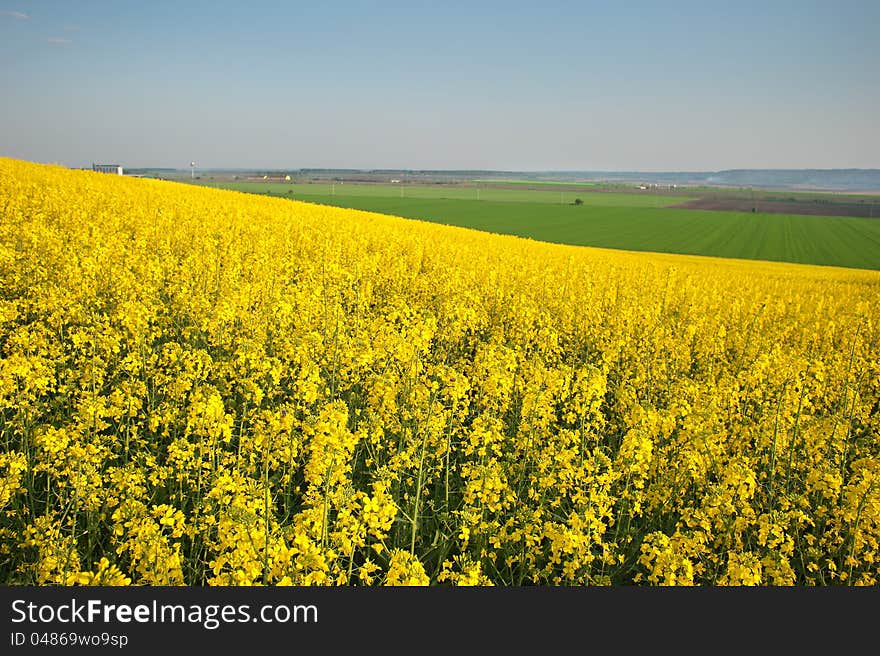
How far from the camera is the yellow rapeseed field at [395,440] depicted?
354 centimetres

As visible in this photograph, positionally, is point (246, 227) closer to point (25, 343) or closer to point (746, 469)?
point (25, 343)

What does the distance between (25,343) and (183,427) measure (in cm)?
163

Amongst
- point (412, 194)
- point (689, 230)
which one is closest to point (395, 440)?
point (689, 230)

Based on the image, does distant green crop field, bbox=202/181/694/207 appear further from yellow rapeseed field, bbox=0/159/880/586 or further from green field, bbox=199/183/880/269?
yellow rapeseed field, bbox=0/159/880/586

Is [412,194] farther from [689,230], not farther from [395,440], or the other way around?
[395,440]

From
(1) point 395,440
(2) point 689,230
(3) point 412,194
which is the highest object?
(3) point 412,194

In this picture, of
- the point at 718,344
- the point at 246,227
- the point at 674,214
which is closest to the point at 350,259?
the point at 246,227

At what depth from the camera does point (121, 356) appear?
672cm

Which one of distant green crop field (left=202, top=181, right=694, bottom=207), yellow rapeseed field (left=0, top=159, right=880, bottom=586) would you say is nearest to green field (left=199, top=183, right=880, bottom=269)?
distant green crop field (left=202, top=181, right=694, bottom=207)

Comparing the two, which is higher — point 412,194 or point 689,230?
point 412,194

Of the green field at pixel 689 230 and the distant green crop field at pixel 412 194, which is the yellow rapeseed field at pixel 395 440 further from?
the distant green crop field at pixel 412 194

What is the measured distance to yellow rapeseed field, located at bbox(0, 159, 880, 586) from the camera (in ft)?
11.6

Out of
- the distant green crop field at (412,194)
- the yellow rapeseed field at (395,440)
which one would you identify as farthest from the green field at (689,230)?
the yellow rapeseed field at (395,440)

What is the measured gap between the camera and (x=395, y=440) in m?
5.81
